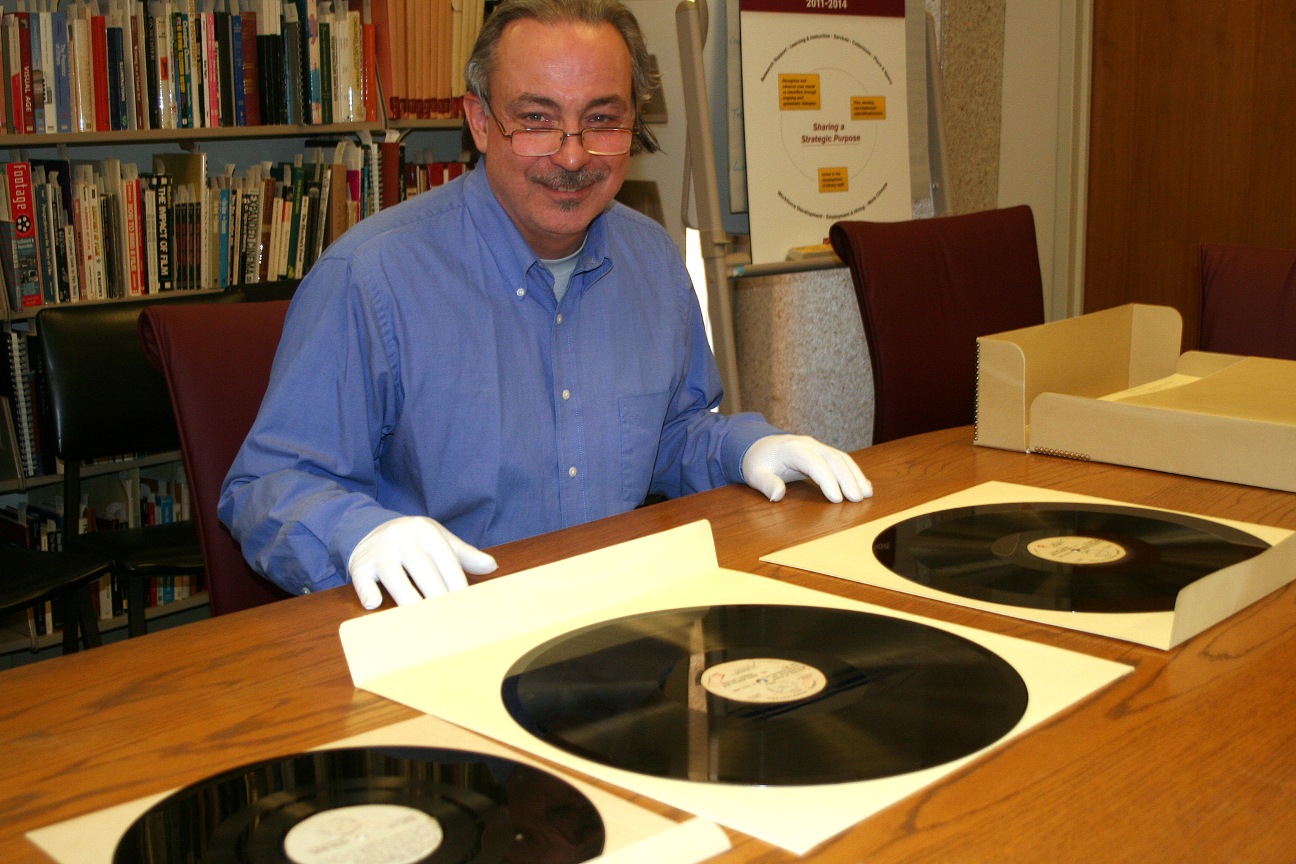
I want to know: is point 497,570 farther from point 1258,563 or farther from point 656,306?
point 656,306

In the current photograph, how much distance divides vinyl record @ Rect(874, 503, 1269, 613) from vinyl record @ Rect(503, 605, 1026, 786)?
0.50 feet

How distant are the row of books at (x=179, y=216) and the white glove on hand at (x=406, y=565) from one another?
2.29 meters

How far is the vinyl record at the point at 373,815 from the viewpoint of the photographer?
1.79ft

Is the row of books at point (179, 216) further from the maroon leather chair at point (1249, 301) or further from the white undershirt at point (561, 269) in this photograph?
the maroon leather chair at point (1249, 301)

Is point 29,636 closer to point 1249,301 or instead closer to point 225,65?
point 225,65

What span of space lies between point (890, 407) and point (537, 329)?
639mm

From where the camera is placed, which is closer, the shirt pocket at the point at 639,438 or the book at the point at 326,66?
the shirt pocket at the point at 639,438

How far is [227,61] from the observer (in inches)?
122

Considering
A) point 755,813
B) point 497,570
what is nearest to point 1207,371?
point 497,570

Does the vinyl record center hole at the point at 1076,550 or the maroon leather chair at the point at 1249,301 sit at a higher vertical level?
the maroon leather chair at the point at 1249,301

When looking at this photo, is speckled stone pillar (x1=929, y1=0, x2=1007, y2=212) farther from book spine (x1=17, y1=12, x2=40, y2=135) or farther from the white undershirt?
book spine (x1=17, y1=12, x2=40, y2=135)

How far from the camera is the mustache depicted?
1452 mm

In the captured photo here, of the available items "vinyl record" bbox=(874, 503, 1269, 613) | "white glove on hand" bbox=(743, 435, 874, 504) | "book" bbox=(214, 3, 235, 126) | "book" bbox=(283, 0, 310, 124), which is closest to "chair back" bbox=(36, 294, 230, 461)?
"book" bbox=(214, 3, 235, 126)

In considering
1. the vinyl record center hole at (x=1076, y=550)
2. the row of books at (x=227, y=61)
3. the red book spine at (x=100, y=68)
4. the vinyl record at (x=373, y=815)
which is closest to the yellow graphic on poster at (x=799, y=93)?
the row of books at (x=227, y=61)
